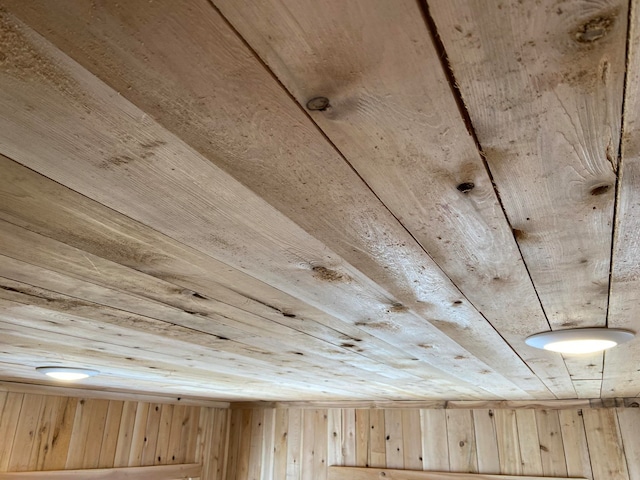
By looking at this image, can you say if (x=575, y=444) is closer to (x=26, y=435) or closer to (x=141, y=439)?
(x=141, y=439)

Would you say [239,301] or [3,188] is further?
[239,301]

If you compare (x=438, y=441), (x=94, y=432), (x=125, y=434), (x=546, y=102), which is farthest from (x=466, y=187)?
(x=125, y=434)

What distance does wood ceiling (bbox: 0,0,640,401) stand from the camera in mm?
353

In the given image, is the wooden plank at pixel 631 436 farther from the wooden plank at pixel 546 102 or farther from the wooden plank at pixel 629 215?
the wooden plank at pixel 546 102

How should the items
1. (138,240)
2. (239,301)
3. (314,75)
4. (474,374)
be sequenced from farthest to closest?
(474,374) → (239,301) → (138,240) → (314,75)

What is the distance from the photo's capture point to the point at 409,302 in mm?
936

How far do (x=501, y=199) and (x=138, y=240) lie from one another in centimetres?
52

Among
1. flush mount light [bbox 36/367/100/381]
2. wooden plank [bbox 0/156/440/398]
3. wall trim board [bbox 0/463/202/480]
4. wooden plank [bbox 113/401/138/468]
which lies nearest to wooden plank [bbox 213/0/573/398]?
wooden plank [bbox 0/156/440/398]

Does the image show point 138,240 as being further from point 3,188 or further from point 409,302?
point 409,302

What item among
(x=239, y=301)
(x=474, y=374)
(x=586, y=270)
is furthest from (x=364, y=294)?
(x=474, y=374)

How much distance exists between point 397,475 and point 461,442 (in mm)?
543

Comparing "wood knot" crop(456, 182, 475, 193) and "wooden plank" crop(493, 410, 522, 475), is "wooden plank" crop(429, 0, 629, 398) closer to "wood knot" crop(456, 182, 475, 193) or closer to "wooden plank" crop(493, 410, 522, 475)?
"wood knot" crop(456, 182, 475, 193)

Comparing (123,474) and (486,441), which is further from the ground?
(486,441)

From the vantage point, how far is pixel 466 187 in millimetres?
541
